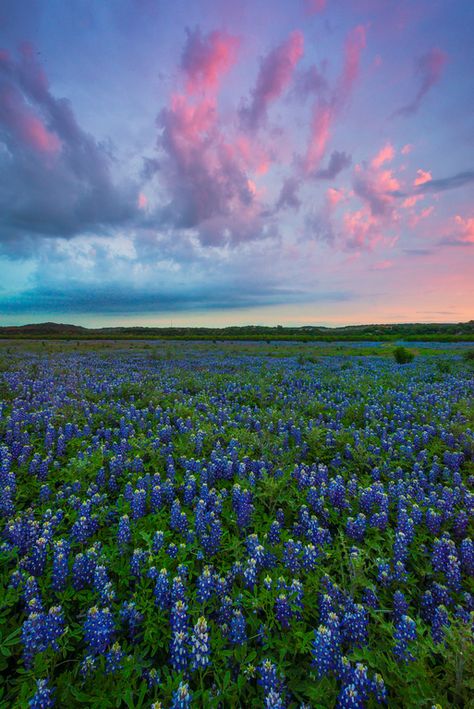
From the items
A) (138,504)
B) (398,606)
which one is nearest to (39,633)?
(138,504)

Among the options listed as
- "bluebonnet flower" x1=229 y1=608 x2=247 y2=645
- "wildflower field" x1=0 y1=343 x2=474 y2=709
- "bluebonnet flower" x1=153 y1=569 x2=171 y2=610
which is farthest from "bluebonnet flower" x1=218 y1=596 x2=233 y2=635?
"bluebonnet flower" x1=153 y1=569 x2=171 y2=610

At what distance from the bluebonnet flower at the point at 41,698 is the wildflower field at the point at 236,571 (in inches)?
0.5

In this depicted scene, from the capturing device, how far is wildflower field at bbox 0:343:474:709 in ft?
7.11

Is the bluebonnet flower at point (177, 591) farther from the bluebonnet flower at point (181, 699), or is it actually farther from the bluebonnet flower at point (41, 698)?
the bluebonnet flower at point (41, 698)

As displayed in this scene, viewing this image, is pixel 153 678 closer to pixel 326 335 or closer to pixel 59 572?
pixel 59 572

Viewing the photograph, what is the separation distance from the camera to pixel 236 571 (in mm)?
2969

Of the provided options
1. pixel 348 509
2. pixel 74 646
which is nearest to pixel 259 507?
pixel 348 509

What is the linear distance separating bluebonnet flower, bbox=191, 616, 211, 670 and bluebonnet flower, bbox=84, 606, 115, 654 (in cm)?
64

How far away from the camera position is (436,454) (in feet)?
19.2

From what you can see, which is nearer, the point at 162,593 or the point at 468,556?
the point at 162,593

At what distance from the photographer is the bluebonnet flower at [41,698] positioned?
6.39 feet

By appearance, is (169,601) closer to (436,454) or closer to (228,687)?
(228,687)

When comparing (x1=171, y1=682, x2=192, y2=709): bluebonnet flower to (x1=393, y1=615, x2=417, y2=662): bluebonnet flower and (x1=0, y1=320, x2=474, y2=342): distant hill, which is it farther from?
(x1=0, y1=320, x2=474, y2=342): distant hill

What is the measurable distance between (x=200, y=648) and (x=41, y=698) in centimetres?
98
